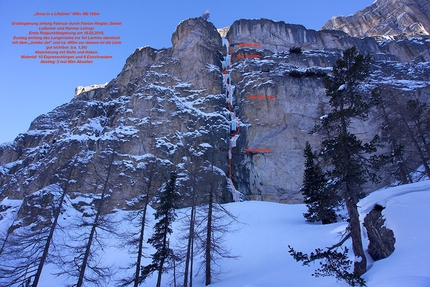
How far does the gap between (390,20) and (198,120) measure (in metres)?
64.0

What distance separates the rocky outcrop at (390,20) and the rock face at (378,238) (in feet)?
210

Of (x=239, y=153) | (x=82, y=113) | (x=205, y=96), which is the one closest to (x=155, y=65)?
(x=205, y=96)

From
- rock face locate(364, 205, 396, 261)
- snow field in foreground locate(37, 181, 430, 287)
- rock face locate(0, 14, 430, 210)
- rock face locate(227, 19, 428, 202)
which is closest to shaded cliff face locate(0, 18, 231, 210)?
rock face locate(0, 14, 430, 210)

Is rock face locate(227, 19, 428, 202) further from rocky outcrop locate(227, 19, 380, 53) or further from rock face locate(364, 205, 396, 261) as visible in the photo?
rock face locate(364, 205, 396, 261)

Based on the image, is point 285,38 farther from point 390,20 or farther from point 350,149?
point 350,149

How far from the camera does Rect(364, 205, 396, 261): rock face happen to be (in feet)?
26.2

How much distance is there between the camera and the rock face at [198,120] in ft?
107

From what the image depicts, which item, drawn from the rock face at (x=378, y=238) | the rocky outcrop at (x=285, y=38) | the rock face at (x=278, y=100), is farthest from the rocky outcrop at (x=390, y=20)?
the rock face at (x=378, y=238)

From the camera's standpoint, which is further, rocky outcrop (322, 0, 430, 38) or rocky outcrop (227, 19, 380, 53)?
rocky outcrop (322, 0, 430, 38)

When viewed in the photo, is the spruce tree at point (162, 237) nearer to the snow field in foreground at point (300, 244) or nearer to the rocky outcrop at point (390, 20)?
the snow field in foreground at point (300, 244)

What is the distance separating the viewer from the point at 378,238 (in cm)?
833

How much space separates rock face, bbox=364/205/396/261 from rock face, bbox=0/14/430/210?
18.0 metres

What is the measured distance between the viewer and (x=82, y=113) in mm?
41469

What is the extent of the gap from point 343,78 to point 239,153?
84.7 ft
